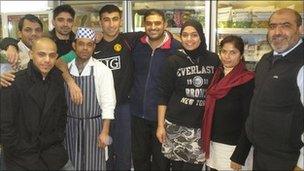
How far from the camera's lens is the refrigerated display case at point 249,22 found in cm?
360

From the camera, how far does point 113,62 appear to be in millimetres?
2730

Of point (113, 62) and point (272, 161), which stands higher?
Answer: point (113, 62)

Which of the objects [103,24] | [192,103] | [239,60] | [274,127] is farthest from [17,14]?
[274,127]

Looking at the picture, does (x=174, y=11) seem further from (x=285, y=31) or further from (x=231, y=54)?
(x=285, y=31)

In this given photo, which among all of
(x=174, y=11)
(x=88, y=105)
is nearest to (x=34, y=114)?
(x=88, y=105)

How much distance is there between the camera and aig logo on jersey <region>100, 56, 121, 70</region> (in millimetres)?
2713

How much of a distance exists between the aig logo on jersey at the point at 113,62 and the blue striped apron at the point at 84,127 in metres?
0.27

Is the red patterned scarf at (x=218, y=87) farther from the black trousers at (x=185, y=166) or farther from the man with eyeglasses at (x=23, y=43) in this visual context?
the man with eyeglasses at (x=23, y=43)

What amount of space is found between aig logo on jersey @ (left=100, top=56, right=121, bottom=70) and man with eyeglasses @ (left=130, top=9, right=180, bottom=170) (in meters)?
0.16

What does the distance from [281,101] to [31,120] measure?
1441mm

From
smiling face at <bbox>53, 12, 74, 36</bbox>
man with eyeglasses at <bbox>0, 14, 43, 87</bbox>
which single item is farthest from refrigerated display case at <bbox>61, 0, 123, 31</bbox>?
man with eyeglasses at <bbox>0, 14, 43, 87</bbox>

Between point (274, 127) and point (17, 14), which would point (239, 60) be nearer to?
point (274, 127)

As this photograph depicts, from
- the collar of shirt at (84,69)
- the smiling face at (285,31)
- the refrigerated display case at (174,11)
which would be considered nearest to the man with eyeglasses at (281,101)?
the smiling face at (285,31)

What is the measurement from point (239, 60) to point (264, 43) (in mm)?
1502
